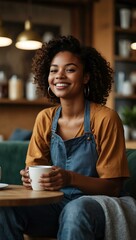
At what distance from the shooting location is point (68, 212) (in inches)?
73.9

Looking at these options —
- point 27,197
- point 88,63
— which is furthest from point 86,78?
point 27,197

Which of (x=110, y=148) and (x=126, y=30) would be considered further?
(x=126, y=30)

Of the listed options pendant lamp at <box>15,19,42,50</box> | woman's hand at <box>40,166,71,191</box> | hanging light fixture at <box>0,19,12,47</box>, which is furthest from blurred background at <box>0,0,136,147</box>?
woman's hand at <box>40,166,71,191</box>

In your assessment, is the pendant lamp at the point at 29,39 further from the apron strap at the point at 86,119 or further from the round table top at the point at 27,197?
the round table top at the point at 27,197

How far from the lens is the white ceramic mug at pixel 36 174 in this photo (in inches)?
73.1

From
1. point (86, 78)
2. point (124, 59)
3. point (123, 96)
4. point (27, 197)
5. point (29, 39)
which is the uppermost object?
point (29, 39)

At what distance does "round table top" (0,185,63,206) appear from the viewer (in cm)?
166

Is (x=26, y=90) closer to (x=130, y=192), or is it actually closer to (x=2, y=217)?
(x=130, y=192)

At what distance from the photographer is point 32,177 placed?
6.20 ft

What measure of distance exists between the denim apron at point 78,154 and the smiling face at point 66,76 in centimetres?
11

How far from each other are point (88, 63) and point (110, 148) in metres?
0.47

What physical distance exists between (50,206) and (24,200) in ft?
1.51

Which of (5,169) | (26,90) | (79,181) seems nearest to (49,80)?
(79,181)

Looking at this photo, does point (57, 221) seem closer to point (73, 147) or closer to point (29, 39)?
point (73, 147)
